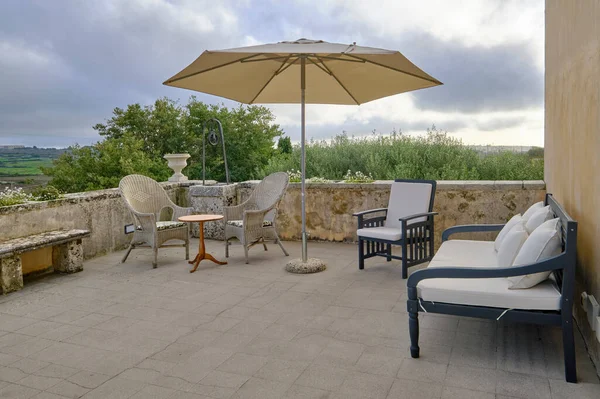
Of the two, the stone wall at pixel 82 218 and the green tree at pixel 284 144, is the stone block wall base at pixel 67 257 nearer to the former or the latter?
the stone wall at pixel 82 218

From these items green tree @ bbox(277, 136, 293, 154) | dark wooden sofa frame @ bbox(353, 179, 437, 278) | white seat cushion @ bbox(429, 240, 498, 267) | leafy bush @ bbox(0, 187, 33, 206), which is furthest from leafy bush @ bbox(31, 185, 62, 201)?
green tree @ bbox(277, 136, 293, 154)

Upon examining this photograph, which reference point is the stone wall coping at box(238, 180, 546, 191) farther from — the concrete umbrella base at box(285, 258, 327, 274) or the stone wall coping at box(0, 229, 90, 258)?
the stone wall coping at box(0, 229, 90, 258)

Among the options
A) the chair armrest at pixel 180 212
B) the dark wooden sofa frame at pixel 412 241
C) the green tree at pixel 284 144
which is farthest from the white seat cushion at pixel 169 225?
the green tree at pixel 284 144

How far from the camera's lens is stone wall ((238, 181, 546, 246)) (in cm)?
578

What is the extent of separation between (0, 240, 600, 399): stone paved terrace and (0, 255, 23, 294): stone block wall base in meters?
0.11

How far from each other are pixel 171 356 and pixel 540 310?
215cm

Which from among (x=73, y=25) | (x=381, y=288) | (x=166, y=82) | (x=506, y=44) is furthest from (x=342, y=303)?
(x=73, y=25)

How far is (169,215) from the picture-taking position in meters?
6.94

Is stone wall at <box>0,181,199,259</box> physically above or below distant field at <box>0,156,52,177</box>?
below

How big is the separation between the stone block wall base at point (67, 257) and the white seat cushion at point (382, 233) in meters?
2.95

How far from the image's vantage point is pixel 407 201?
5.29 meters

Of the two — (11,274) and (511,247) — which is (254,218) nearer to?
(11,274)

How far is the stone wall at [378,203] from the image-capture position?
19.0ft

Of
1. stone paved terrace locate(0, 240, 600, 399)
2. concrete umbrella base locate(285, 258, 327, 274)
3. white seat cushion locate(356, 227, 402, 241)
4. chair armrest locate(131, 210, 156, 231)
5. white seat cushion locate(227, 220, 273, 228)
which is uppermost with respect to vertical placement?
chair armrest locate(131, 210, 156, 231)
